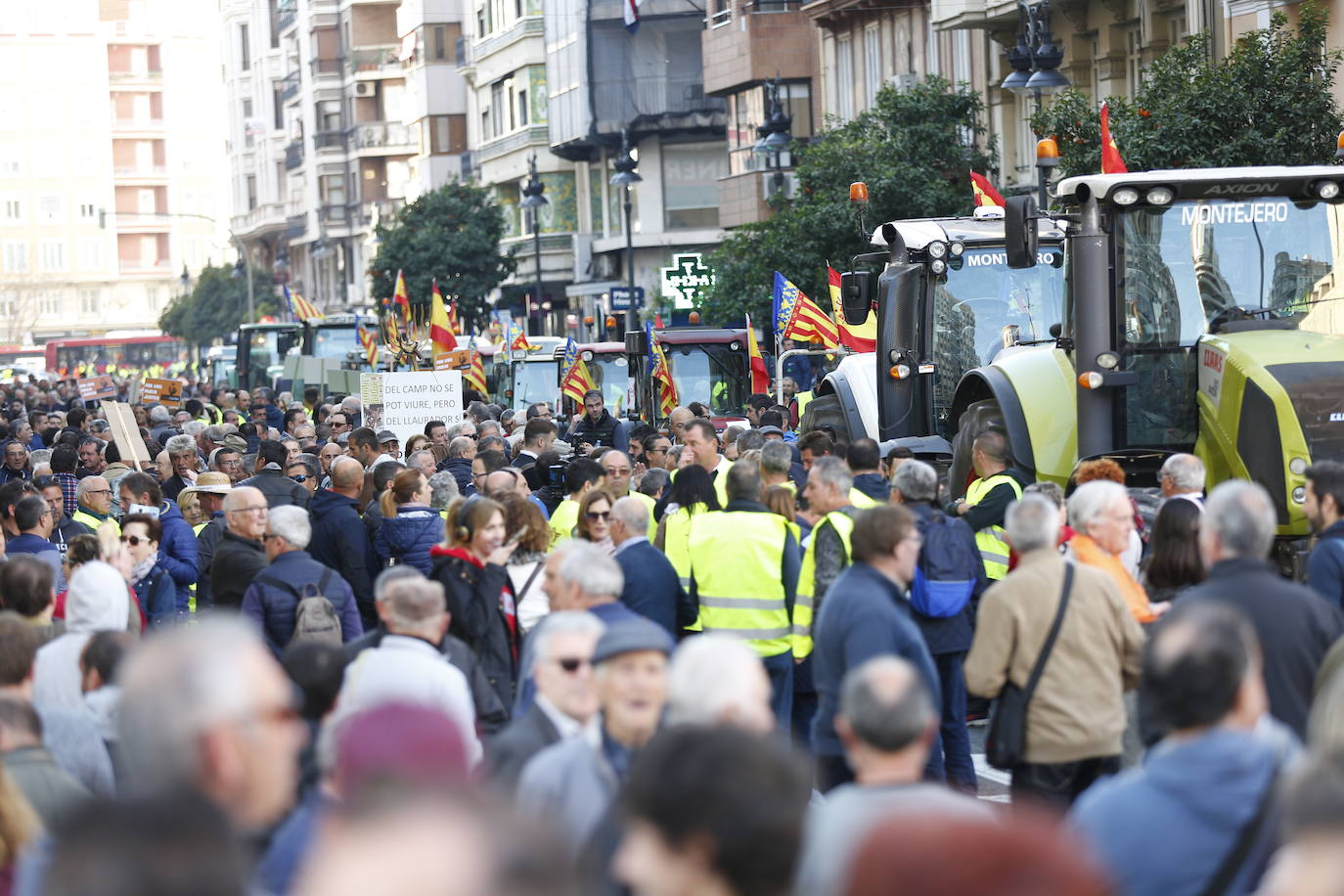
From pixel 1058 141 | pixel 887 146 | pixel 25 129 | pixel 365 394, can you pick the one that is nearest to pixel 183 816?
pixel 365 394

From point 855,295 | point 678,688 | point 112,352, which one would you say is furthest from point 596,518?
point 112,352

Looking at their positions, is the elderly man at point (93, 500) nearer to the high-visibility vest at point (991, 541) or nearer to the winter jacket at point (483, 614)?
the winter jacket at point (483, 614)

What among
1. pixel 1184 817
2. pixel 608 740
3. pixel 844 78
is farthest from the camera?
pixel 844 78

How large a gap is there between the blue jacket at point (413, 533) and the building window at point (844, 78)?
33739 millimetres

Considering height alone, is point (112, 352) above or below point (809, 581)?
above

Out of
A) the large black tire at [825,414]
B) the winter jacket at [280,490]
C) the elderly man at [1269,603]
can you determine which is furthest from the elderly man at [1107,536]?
the large black tire at [825,414]

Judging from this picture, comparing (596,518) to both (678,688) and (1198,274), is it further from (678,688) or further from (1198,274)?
(678,688)

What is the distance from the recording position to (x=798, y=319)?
23.0m

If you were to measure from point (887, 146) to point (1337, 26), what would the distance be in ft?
30.0

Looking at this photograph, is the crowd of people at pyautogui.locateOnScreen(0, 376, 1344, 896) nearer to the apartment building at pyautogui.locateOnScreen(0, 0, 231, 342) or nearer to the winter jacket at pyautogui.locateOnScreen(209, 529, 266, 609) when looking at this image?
the winter jacket at pyautogui.locateOnScreen(209, 529, 266, 609)

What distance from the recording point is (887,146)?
3275 centimetres

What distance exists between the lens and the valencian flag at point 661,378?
22609 millimetres

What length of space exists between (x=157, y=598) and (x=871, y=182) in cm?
2300

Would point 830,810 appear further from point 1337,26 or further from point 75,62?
point 75,62
